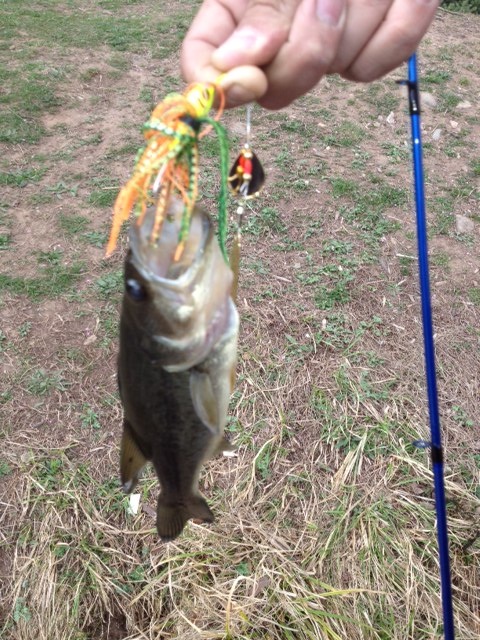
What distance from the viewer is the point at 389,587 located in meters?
2.69

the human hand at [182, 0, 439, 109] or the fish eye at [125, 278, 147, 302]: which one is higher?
the human hand at [182, 0, 439, 109]

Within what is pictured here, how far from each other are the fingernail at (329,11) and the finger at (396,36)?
142 mm

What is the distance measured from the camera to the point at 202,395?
141 cm

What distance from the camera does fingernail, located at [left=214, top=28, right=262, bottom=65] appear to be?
1307 millimetres

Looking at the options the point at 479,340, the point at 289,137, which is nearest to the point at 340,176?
the point at 289,137

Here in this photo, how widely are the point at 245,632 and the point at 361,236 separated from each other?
9.95ft

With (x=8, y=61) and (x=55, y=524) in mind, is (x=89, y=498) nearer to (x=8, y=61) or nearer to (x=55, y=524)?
(x=55, y=524)

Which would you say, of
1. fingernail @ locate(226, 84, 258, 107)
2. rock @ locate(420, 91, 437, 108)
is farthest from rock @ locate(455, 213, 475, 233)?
fingernail @ locate(226, 84, 258, 107)

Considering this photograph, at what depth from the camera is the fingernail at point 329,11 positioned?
1389mm

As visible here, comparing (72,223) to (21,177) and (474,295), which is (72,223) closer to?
(21,177)

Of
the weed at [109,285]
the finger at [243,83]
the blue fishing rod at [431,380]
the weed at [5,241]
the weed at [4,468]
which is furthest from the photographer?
the weed at [5,241]

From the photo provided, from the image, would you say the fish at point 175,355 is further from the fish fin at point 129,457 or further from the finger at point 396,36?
the finger at point 396,36

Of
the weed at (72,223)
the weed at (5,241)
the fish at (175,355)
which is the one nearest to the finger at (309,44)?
the fish at (175,355)

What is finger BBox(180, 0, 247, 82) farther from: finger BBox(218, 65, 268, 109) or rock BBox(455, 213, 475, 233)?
rock BBox(455, 213, 475, 233)
